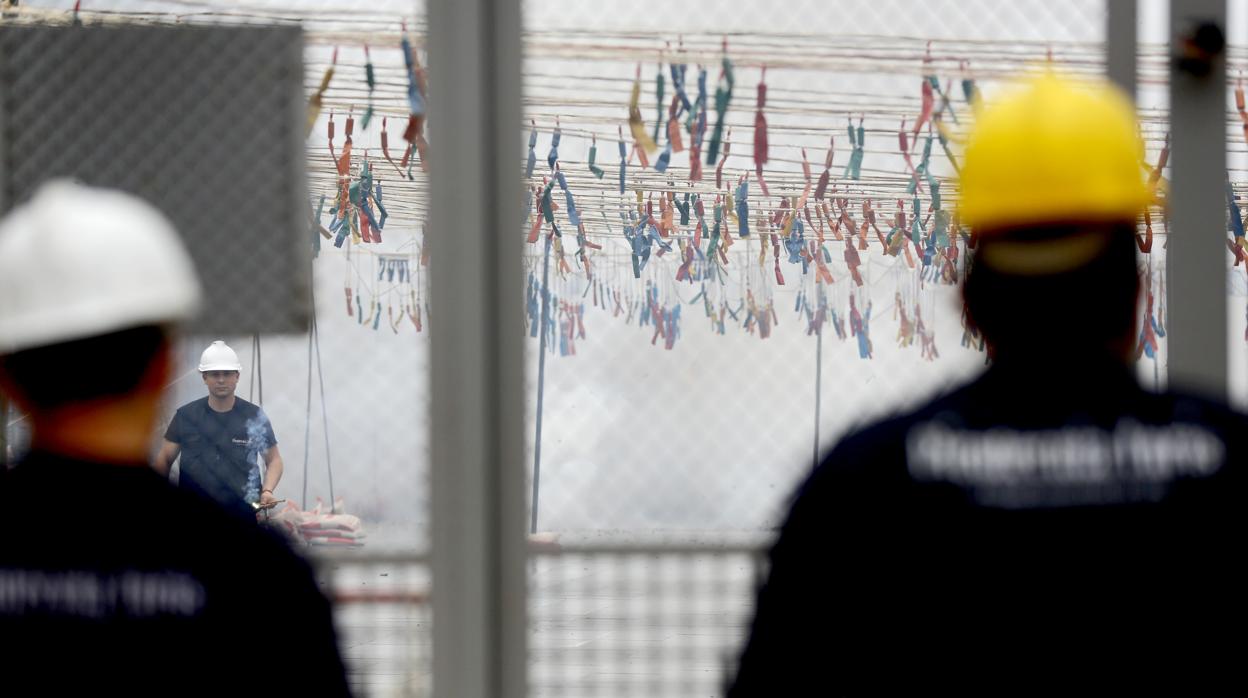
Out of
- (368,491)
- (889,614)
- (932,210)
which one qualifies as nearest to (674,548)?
(368,491)

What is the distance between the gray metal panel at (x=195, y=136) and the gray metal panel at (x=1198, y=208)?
1.62 m

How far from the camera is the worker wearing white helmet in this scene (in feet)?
12.6

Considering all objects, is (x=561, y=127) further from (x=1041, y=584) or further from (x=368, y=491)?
(x=1041, y=584)

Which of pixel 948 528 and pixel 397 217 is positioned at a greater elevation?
pixel 397 217

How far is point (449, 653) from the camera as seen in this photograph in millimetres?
2008

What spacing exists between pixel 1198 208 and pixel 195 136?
1.88 metres

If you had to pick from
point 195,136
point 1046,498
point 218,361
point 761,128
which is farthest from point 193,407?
point 1046,498

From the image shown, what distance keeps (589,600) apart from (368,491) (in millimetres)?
1028

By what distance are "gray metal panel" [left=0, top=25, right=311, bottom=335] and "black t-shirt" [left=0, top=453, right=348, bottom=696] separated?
975 millimetres

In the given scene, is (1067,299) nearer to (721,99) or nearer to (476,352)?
(476,352)

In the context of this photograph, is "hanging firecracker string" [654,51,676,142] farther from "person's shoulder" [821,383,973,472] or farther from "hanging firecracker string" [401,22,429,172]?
"person's shoulder" [821,383,973,472]

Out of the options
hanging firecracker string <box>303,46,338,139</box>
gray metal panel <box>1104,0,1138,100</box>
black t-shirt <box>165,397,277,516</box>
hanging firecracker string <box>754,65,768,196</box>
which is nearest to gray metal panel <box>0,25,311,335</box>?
hanging firecracker string <box>303,46,338,139</box>

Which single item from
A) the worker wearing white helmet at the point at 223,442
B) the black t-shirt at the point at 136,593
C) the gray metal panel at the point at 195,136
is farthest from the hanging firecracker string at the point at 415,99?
the worker wearing white helmet at the point at 223,442

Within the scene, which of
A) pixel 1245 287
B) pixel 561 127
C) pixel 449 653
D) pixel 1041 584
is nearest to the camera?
pixel 1041 584
